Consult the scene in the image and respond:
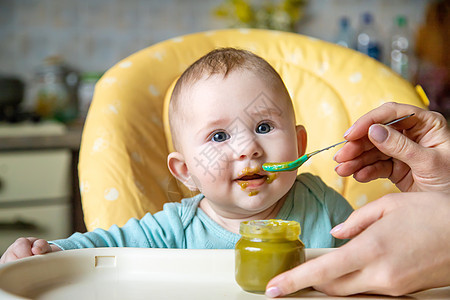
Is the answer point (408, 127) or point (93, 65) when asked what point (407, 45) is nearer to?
point (93, 65)

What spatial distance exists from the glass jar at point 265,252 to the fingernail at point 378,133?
0.18 metres

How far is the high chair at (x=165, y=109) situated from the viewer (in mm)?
1209

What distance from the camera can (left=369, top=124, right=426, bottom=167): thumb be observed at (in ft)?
2.43

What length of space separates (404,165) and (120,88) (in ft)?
2.33

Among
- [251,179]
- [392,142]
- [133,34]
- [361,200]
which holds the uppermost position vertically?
[392,142]

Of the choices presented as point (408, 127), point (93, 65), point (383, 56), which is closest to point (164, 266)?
point (408, 127)

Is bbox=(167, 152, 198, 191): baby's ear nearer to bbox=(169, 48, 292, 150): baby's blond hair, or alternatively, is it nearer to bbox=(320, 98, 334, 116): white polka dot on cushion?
bbox=(169, 48, 292, 150): baby's blond hair

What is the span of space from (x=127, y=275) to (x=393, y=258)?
0.35m

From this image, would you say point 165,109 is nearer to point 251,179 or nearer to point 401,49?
point 251,179

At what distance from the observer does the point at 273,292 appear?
0.62 m

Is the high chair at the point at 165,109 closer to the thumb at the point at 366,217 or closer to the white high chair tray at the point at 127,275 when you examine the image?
the white high chair tray at the point at 127,275

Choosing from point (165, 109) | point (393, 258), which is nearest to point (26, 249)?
point (393, 258)

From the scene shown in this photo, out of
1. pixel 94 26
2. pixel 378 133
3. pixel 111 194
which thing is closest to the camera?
pixel 378 133

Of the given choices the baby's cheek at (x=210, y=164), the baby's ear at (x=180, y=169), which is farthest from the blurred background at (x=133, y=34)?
the baby's cheek at (x=210, y=164)
